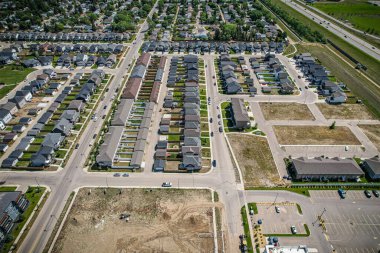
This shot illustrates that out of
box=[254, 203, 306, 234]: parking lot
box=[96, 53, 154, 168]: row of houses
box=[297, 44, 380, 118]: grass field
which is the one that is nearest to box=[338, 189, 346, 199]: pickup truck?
box=[254, 203, 306, 234]: parking lot

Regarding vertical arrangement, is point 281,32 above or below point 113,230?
above

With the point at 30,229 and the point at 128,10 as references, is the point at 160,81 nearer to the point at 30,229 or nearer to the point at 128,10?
the point at 30,229

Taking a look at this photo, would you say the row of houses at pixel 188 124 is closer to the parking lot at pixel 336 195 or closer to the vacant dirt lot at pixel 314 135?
the vacant dirt lot at pixel 314 135

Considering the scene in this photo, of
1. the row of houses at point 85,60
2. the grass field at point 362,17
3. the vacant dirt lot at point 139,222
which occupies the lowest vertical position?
the vacant dirt lot at point 139,222

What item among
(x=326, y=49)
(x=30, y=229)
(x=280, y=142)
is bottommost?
(x=30, y=229)

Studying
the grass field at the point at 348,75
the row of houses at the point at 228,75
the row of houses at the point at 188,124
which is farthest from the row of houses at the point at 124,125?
the grass field at the point at 348,75

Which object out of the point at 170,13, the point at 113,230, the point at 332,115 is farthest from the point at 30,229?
the point at 170,13
